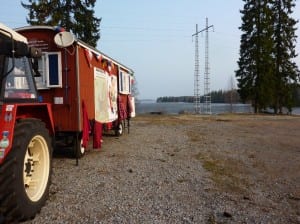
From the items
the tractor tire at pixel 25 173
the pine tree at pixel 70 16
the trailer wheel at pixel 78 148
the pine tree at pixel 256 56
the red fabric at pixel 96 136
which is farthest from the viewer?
the pine tree at pixel 256 56

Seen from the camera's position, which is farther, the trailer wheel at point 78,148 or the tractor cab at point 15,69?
the trailer wheel at point 78,148

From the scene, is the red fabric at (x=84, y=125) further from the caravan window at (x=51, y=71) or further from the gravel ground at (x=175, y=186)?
Result: the caravan window at (x=51, y=71)

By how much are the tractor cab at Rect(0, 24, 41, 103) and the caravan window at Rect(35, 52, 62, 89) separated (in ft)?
10.6

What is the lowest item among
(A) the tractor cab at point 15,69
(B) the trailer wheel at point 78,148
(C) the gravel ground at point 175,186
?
(C) the gravel ground at point 175,186

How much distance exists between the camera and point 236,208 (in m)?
5.68

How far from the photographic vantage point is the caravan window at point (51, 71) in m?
9.19

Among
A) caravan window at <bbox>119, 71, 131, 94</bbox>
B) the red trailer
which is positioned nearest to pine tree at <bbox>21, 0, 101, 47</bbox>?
caravan window at <bbox>119, 71, 131, 94</bbox>

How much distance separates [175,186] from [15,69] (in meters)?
3.48

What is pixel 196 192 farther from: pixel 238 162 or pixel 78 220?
pixel 238 162

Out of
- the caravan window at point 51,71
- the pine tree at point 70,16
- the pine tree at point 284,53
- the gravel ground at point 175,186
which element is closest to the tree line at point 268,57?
the pine tree at point 284,53

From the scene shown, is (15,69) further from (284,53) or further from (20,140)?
(284,53)

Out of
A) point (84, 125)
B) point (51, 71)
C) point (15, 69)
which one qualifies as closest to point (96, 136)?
point (84, 125)

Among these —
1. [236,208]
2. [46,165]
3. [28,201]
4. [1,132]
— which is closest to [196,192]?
[236,208]

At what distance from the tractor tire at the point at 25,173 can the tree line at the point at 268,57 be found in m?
35.4
